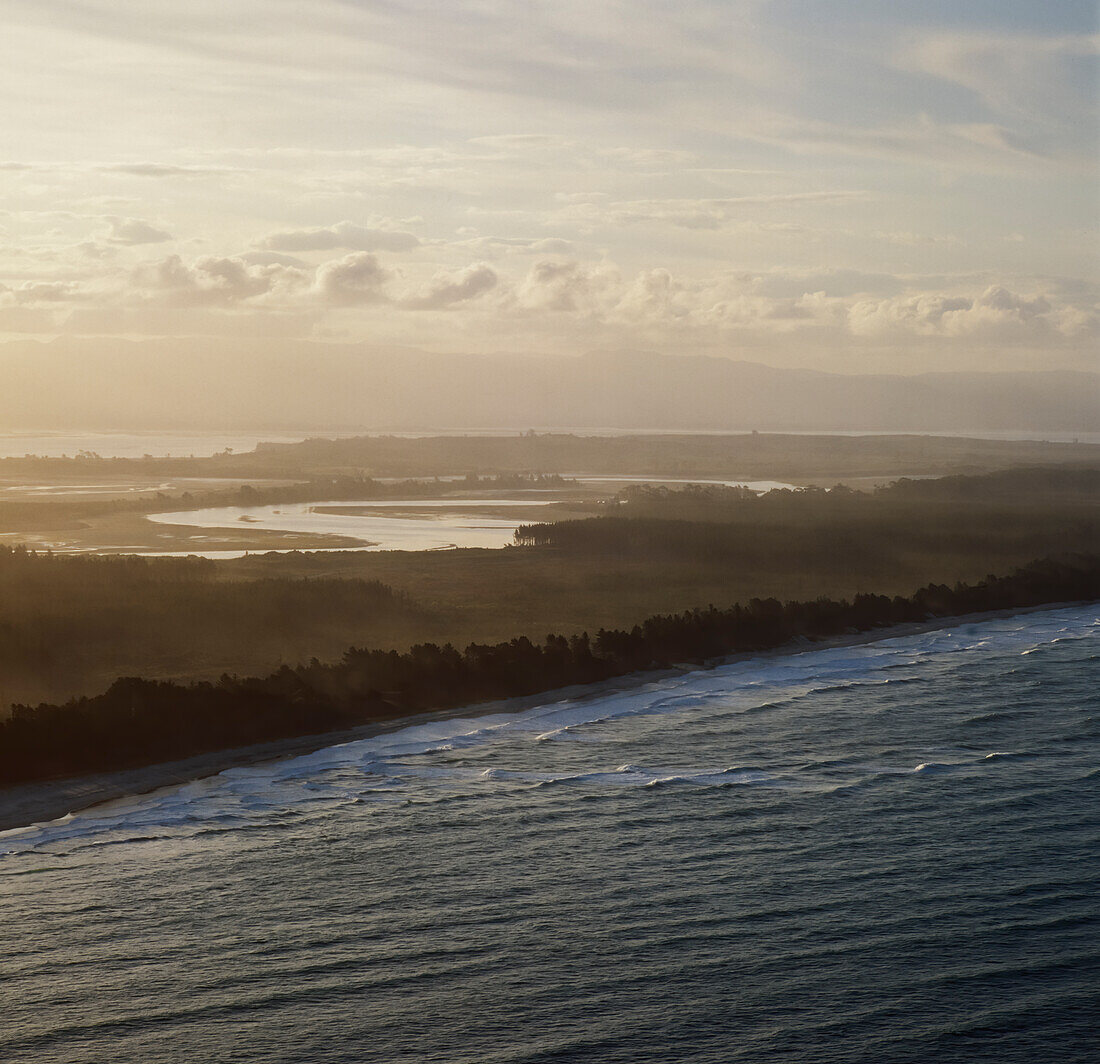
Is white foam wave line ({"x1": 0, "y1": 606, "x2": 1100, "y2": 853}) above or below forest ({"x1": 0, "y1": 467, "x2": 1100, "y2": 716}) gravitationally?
below

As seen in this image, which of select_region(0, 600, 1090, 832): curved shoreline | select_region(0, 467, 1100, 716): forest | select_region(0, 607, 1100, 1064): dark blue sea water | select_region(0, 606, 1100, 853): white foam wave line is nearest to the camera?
select_region(0, 607, 1100, 1064): dark blue sea water

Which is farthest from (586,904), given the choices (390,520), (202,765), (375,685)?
(390,520)

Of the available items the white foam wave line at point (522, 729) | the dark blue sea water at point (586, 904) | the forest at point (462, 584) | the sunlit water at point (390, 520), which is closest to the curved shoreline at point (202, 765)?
the white foam wave line at point (522, 729)

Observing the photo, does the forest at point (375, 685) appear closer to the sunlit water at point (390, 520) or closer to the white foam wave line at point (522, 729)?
the white foam wave line at point (522, 729)

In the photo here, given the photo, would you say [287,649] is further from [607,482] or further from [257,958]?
[607,482]

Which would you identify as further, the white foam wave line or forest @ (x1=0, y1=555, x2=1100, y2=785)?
forest @ (x1=0, y1=555, x2=1100, y2=785)

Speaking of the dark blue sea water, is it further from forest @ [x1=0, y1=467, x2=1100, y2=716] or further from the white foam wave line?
forest @ [x1=0, y1=467, x2=1100, y2=716]

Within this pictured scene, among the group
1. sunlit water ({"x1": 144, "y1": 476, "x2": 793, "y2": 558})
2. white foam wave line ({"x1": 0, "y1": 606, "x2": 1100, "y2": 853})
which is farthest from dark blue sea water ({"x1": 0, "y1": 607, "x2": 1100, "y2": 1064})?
sunlit water ({"x1": 144, "y1": 476, "x2": 793, "y2": 558})

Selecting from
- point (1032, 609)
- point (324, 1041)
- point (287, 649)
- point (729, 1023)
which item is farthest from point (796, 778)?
point (1032, 609)
